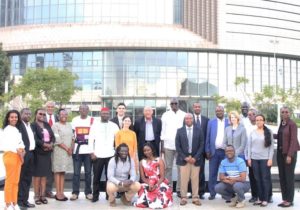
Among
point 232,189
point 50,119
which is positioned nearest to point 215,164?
point 232,189

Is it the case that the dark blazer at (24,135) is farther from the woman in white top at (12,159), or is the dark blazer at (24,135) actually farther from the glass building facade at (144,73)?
the glass building facade at (144,73)

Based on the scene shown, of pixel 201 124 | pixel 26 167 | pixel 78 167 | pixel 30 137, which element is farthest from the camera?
pixel 201 124

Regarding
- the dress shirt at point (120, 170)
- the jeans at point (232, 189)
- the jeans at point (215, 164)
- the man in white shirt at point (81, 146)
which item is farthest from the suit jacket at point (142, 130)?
the jeans at point (232, 189)

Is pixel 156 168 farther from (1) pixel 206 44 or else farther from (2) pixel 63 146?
(1) pixel 206 44

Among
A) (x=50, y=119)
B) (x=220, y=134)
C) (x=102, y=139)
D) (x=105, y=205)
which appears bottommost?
(x=105, y=205)

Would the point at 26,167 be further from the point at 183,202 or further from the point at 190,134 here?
the point at 190,134

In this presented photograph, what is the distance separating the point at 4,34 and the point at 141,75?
65.0 ft

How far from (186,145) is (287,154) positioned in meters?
2.04

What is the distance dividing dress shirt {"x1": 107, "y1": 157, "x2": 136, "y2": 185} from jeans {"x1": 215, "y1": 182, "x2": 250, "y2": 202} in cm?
180

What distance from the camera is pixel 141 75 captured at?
56.6m

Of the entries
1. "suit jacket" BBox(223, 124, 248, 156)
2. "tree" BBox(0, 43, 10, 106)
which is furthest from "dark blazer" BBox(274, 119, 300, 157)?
"tree" BBox(0, 43, 10, 106)

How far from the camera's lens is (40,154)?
350 inches

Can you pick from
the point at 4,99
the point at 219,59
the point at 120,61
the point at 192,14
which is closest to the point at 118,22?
the point at 120,61

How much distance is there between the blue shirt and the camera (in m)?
8.86
